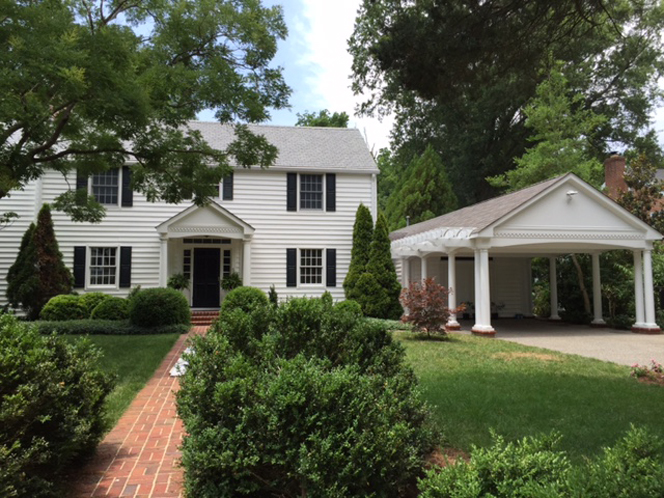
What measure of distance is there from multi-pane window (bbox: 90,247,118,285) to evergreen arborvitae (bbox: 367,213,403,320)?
9.04 meters

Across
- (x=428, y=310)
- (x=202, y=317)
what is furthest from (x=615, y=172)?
(x=202, y=317)

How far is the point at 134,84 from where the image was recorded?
8.50 metres

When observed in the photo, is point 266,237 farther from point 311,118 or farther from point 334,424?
point 311,118

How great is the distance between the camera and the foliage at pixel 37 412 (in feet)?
9.90

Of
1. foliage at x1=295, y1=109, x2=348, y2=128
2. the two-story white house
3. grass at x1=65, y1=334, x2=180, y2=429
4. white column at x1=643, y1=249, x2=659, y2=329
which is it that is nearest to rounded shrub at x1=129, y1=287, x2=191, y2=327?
grass at x1=65, y1=334, x2=180, y2=429

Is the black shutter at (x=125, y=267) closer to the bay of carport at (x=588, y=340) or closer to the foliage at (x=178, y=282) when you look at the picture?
the foliage at (x=178, y=282)

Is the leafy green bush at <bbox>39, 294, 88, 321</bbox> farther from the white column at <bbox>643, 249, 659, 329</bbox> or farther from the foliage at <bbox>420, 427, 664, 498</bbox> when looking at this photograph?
the white column at <bbox>643, 249, 659, 329</bbox>

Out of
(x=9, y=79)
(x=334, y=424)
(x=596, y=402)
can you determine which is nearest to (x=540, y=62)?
(x=596, y=402)

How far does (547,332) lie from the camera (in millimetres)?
14859

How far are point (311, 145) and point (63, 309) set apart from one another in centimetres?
1081

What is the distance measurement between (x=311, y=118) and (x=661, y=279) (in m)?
27.9

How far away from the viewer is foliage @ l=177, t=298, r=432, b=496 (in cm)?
287

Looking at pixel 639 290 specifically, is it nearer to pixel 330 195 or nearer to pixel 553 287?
pixel 553 287

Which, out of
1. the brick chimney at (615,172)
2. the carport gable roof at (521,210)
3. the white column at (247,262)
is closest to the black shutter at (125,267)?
the white column at (247,262)
